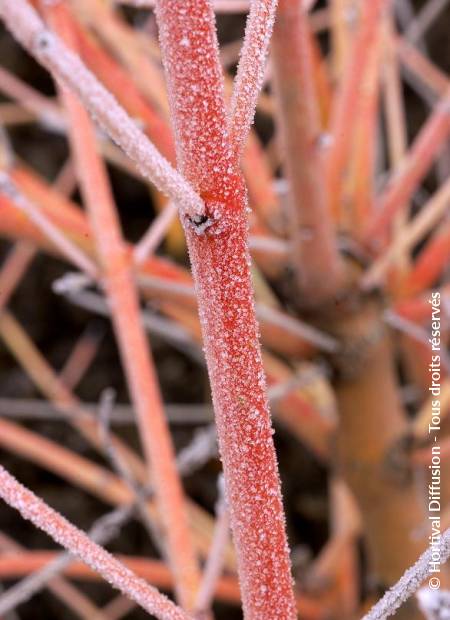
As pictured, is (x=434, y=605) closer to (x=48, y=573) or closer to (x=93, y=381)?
(x=48, y=573)

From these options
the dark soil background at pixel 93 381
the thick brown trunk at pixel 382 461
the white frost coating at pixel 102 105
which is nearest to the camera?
the white frost coating at pixel 102 105

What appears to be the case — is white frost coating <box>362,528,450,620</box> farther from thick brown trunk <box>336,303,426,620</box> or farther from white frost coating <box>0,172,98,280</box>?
thick brown trunk <box>336,303,426,620</box>

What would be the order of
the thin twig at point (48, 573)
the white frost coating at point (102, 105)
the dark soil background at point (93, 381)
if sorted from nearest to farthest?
1. the white frost coating at point (102, 105)
2. the thin twig at point (48, 573)
3. the dark soil background at point (93, 381)

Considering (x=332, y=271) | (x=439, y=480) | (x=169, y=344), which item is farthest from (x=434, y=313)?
(x=169, y=344)

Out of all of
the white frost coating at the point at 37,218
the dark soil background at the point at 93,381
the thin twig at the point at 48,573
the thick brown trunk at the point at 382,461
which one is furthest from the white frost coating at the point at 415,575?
the dark soil background at the point at 93,381

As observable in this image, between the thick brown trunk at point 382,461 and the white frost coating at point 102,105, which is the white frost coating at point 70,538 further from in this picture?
the thick brown trunk at point 382,461

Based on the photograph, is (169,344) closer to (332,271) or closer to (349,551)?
(349,551)

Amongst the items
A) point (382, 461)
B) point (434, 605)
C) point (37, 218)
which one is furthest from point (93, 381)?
point (434, 605)

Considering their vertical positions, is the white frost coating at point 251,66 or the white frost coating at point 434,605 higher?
the white frost coating at point 251,66
